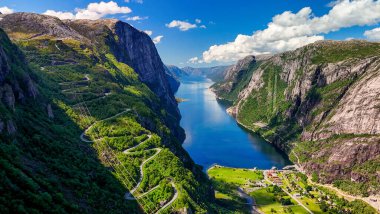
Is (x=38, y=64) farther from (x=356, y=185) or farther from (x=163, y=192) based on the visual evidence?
(x=356, y=185)

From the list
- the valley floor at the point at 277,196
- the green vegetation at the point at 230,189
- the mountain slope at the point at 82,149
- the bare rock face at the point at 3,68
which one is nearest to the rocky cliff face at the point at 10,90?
the bare rock face at the point at 3,68

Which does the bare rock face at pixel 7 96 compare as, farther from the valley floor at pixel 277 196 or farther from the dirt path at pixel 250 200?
the dirt path at pixel 250 200

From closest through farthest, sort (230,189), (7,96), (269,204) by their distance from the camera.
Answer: (7,96)
(269,204)
(230,189)

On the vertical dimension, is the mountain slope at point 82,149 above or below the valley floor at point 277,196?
above

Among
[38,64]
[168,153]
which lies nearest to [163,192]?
[168,153]

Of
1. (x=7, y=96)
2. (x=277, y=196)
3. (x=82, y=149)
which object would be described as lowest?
(x=277, y=196)

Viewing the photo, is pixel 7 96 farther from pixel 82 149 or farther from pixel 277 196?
pixel 277 196

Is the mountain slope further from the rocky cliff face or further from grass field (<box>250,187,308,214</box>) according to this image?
grass field (<box>250,187,308,214</box>)

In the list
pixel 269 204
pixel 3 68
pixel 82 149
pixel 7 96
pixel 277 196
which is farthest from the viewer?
pixel 277 196

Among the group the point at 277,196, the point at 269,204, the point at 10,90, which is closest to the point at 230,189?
the point at 269,204

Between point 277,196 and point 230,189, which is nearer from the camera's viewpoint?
point 277,196

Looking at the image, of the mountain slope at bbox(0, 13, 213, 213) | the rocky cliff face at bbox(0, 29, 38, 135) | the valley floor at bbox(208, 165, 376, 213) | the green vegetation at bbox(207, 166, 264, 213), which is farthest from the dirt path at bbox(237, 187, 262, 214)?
the rocky cliff face at bbox(0, 29, 38, 135)
